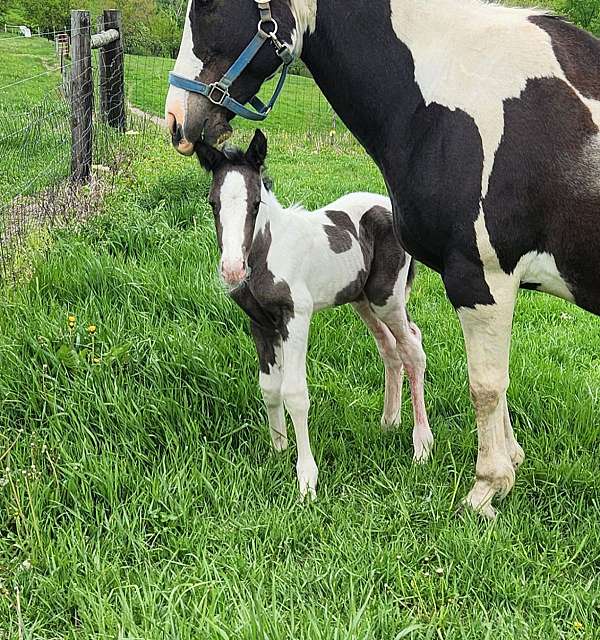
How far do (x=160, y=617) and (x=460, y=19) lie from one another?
237 cm

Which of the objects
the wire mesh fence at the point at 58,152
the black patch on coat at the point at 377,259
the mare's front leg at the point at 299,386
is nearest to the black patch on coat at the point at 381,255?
the black patch on coat at the point at 377,259

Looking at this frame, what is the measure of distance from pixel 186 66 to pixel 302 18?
1.56 feet

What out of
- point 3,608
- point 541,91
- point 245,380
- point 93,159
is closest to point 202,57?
point 541,91

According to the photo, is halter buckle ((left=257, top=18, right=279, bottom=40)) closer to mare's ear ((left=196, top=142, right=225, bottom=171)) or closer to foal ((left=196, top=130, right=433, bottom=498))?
foal ((left=196, top=130, right=433, bottom=498))

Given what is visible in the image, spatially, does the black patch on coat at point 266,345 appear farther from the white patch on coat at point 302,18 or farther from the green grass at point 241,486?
the white patch on coat at point 302,18

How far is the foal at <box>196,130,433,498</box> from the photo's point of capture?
279 centimetres

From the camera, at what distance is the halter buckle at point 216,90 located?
2764 millimetres

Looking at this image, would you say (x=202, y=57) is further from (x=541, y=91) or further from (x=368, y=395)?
(x=368, y=395)

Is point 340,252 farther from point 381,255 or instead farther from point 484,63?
point 484,63

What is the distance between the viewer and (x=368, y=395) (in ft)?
12.5

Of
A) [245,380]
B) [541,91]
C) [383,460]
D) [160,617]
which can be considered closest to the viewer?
[160,617]

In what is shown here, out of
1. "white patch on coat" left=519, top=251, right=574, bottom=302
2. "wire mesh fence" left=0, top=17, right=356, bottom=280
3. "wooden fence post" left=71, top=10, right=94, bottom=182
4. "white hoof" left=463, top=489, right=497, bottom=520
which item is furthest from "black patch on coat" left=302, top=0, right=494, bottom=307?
"wooden fence post" left=71, top=10, right=94, bottom=182

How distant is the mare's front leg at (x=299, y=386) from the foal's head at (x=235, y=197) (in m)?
0.45

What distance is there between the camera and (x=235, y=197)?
108 inches
